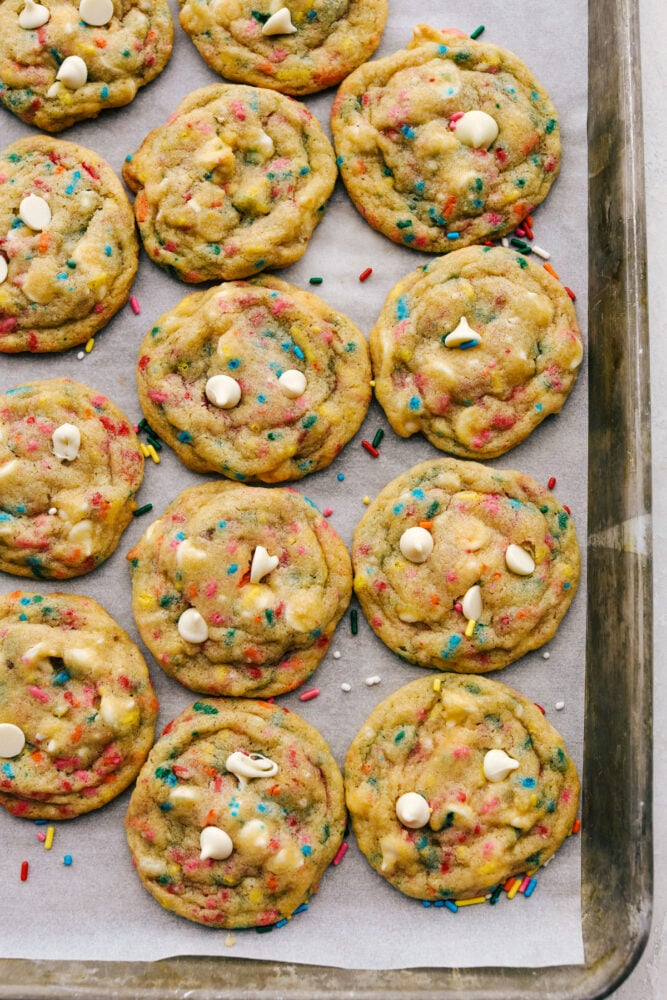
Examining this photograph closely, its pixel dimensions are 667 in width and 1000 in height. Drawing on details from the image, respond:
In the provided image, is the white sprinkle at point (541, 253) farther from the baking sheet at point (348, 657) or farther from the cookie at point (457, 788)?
the cookie at point (457, 788)

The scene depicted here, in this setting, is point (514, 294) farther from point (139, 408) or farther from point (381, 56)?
point (139, 408)

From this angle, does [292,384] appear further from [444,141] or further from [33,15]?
[33,15]

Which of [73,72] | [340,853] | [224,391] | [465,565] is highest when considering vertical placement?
[73,72]

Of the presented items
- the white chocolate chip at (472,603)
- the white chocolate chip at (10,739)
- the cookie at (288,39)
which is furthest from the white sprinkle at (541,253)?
the white chocolate chip at (10,739)

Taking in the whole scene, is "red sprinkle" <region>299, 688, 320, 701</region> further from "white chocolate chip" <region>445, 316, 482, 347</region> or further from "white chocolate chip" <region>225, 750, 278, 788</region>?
"white chocolate chip" <region>445, 316, 482, 347</region>

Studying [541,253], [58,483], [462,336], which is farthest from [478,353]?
[58,483]

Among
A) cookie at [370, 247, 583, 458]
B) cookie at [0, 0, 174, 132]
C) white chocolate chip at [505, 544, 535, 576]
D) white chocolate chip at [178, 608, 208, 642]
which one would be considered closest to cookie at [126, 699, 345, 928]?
white chocolate chip at [178, 608, 208, 642]

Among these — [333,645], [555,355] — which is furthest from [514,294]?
[333,645]
